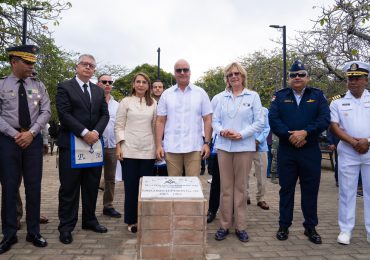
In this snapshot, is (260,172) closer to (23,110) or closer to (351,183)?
(351,183)

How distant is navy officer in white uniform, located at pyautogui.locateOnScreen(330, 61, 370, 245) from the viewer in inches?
193

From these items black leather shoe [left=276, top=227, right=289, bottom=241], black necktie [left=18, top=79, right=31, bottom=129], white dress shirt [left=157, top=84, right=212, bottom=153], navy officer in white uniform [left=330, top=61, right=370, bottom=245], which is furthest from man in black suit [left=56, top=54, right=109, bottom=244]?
navy officer in white uniform [left=330, top=61, right=370, bottom=245]

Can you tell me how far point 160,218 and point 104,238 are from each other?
127cm

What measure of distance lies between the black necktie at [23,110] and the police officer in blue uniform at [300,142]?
3.11 m

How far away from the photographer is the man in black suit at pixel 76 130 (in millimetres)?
4816

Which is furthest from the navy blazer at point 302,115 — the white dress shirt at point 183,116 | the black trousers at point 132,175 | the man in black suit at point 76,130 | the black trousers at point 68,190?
the black trousers at point 68,190

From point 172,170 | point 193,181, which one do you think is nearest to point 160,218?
point 193,181

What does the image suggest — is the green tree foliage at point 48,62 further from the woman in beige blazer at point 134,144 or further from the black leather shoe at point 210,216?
the black leather shoe at point 210,216

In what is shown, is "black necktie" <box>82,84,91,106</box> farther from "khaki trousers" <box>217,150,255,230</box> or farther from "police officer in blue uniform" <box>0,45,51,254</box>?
"khaki trousers" <box>217,150,255,230</box>

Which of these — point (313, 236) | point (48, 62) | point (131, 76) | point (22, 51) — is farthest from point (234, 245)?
point (131, 76)

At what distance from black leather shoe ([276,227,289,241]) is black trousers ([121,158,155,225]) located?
1.90m

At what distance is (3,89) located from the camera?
455 cm

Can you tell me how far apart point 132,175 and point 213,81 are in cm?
5052

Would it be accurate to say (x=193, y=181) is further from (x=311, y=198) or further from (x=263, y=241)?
(x=311, y=198)
